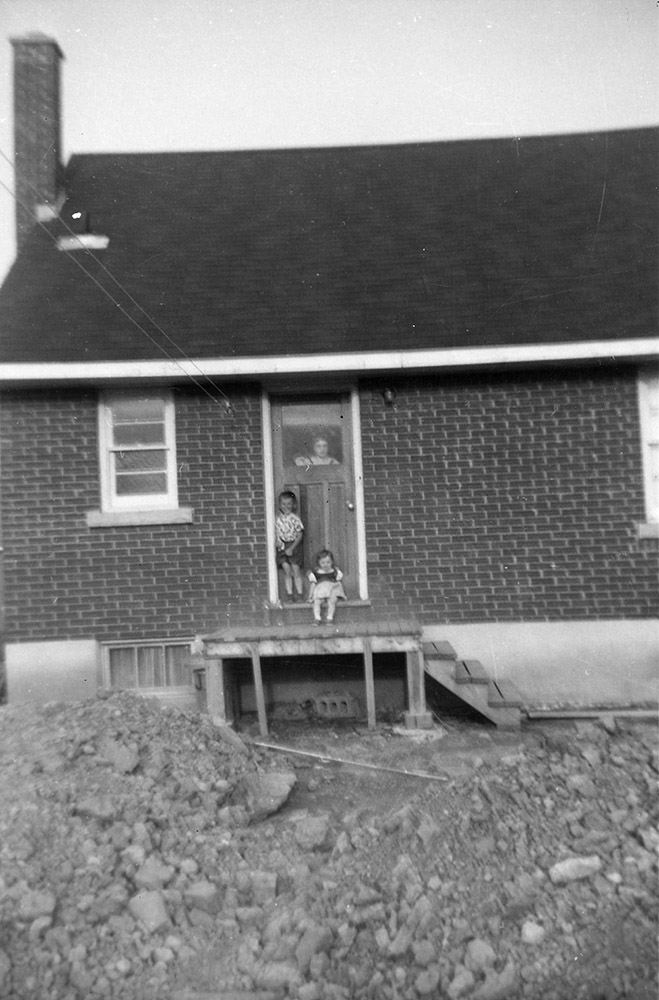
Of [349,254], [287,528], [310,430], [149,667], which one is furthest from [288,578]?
[349,254]

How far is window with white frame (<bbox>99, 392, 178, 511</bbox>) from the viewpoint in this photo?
7.12m

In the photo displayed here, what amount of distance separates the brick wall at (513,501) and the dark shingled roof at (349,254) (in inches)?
26.4

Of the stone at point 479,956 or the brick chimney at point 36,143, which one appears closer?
the stone at point 479,956

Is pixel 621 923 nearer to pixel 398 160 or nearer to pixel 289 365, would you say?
pixel 289 365

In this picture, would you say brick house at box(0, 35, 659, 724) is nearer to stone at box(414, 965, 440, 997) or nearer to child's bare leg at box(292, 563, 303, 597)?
child's bare leg at box(292, 563, 303, 597)

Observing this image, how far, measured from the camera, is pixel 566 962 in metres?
3.10

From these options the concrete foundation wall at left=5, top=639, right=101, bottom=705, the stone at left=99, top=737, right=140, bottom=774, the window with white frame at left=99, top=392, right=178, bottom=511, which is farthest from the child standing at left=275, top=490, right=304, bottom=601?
the stone at left=99, top=737, right=140, bottom=774

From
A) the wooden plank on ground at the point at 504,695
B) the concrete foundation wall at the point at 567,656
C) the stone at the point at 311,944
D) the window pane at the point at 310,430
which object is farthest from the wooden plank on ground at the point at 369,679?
the stone at the point at 311,944

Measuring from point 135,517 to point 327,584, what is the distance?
2.05 metres

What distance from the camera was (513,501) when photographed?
7.10 m

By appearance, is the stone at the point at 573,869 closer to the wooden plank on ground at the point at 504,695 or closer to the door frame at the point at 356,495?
the wooden plank on ground at the point at 504,695

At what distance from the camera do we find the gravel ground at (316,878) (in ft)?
10.2

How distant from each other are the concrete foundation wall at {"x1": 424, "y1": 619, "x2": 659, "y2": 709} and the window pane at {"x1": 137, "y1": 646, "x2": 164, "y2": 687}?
9.00 feet

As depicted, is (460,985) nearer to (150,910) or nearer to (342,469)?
(150,910)
